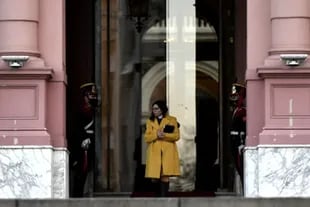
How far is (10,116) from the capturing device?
19.3 m

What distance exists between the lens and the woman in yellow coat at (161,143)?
20609 millimetres

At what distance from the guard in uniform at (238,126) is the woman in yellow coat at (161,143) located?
3.42 ft

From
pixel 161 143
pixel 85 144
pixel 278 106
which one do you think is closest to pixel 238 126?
pixel 161 143

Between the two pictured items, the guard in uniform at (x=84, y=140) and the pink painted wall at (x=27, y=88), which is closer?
the pink painted wall at (x=27, y=88)

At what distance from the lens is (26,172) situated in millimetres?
19109

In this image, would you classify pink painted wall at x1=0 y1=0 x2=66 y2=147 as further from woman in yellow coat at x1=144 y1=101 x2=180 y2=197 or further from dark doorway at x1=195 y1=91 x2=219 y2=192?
dark doorway at x1=195 y1=91 x2=219 y2=192

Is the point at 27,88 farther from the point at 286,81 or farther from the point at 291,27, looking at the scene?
the point at 291,27

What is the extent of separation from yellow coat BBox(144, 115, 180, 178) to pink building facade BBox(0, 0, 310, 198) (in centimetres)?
154

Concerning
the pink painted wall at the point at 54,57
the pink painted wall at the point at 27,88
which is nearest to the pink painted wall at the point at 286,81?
the pink painted wall at the point at 54,57

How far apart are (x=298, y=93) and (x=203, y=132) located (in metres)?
4.74

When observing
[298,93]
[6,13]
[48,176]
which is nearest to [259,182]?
[298,93]

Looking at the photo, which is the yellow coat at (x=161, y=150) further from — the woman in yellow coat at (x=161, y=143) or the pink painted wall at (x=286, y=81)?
the pink painted wall at (x=286, y=81)

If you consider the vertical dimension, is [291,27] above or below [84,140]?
above

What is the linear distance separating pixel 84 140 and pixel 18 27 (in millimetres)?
3130
